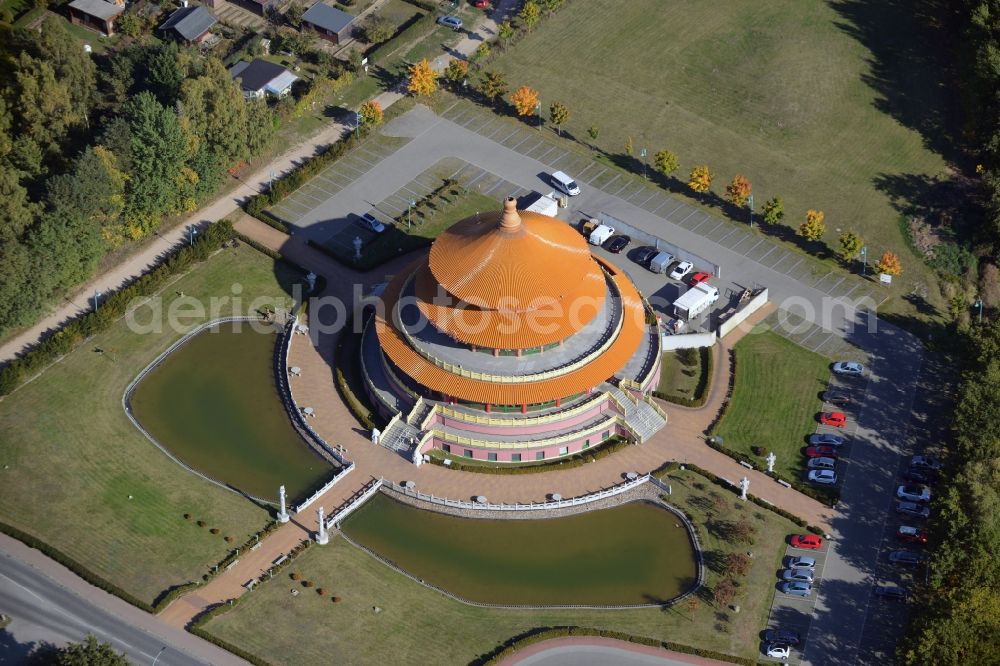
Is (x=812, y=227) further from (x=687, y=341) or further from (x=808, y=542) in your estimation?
(x=808, y=542)

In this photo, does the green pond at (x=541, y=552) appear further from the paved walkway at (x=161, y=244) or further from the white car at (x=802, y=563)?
the paved walkway at (x=161, y=244)

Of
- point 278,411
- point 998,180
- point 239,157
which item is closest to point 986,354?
point 998,180

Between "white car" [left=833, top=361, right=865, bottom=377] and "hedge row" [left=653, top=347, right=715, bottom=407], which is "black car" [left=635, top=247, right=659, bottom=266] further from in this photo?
"white car" [left=833, top=361, right=865, bottom=377]

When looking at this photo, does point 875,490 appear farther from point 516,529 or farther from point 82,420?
point 82,420

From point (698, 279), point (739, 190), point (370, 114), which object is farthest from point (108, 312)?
point (739, 190)

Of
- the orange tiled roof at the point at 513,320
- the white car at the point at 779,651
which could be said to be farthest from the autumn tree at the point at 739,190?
the white car at the point at 779,651

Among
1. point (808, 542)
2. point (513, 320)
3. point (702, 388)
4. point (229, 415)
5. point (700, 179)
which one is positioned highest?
point (513, 320)

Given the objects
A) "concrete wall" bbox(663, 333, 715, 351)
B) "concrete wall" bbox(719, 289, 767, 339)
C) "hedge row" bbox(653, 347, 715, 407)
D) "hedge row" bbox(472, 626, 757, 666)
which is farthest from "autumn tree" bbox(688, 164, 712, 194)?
"hedge row" bbox(472, 626, 757, 666)
